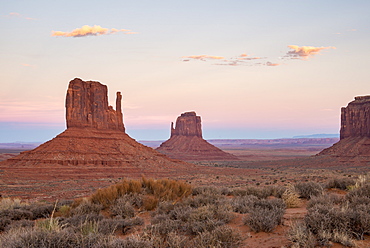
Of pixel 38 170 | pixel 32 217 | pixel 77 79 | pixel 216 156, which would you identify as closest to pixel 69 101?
pixel 77 79

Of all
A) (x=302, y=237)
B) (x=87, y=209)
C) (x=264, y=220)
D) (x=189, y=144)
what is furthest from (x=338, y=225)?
(x=189, y=144)

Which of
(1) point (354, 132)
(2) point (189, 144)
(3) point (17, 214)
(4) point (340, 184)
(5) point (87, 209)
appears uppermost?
(1) point (354, 132)

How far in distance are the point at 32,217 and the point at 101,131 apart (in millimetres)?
52255

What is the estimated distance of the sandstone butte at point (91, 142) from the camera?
50.2 metres

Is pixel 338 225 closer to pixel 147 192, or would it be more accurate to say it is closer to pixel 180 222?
pixel 180 222

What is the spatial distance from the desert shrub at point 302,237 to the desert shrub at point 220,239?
985 mm

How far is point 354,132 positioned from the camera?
78875mm

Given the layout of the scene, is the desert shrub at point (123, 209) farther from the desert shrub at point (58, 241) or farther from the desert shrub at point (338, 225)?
Answer: the desert shrub at point (338, 225)

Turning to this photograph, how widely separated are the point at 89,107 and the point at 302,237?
60.8m

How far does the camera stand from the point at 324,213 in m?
6.48

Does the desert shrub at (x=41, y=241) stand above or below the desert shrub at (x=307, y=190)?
above

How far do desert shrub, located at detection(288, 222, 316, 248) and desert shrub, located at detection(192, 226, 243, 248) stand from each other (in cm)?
99

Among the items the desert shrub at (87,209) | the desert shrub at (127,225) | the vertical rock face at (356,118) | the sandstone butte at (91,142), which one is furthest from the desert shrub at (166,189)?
the vertical rock face at (356,118)

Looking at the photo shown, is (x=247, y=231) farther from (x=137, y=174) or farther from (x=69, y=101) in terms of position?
(x=69, y=101)
